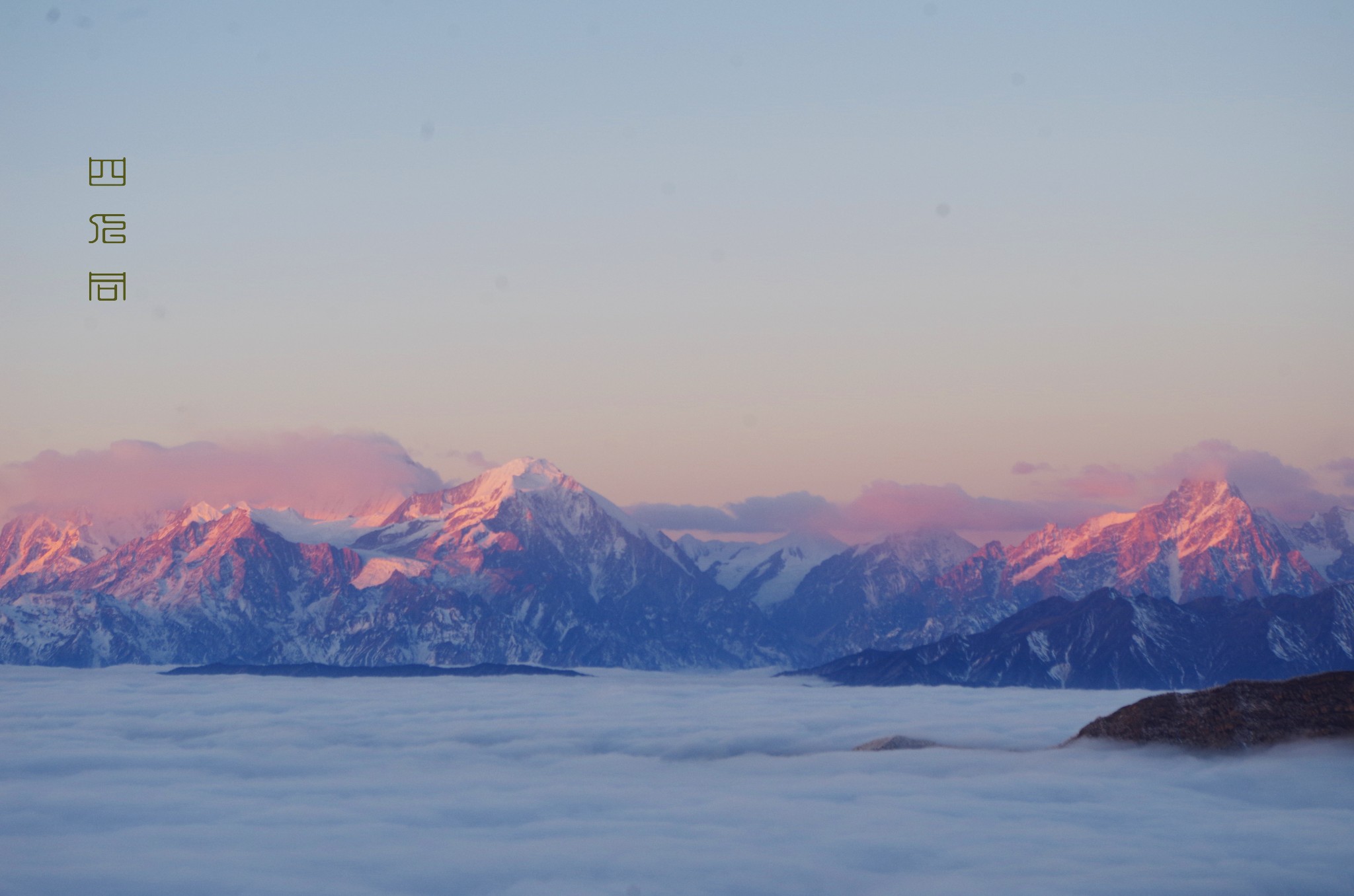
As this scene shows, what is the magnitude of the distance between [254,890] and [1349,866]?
144 metres

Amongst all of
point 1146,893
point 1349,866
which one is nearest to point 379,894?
point 1146,893

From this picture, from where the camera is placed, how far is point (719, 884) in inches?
7854

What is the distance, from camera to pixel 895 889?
630 ft

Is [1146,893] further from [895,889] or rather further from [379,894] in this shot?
[379,894]

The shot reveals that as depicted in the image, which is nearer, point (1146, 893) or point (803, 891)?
point (1146, 893)

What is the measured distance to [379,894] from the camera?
19962 centimetres

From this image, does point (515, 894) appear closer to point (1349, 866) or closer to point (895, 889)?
point (895, 889)

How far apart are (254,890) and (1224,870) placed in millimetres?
128513

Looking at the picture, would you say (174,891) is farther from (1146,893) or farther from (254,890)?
(1146,893)

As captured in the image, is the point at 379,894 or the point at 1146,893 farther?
the point at 379,894

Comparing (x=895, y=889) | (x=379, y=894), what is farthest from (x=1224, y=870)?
(x=379, y=894)

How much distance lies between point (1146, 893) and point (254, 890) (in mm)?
116113

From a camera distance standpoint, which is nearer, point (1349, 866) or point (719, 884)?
point (1349, 866)

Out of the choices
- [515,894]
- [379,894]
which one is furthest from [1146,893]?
[379,894]
